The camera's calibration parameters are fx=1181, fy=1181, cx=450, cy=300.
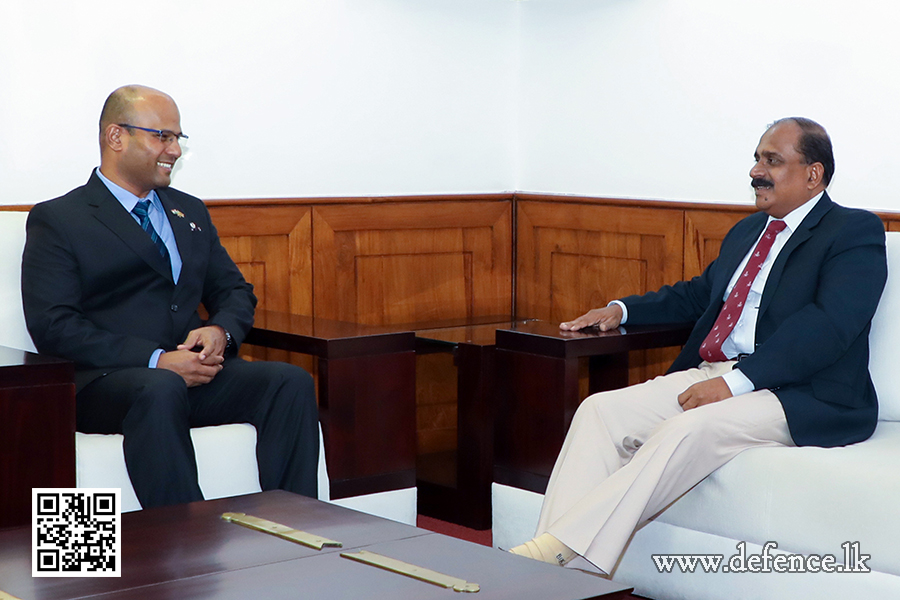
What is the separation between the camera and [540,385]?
3256 millimetres

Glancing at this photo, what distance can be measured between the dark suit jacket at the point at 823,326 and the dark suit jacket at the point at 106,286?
1.45 meters

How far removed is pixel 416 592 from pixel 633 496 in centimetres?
98

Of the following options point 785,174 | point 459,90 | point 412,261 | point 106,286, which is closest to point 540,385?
point 785,174

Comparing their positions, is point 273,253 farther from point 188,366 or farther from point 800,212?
point 800,212

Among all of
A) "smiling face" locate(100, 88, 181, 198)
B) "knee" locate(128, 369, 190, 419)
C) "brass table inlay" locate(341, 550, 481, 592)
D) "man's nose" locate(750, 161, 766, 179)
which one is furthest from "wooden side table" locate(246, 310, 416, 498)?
"brass table inlay" locate(341, 550, 481, 592)

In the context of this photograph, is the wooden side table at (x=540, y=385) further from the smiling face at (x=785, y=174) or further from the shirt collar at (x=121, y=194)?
the shirt collar at (x=121, y=194)

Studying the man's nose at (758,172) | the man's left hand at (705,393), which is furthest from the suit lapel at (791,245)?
the man's left hand at (705,393)

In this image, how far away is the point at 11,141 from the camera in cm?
358

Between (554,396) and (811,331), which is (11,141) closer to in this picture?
(554,396)

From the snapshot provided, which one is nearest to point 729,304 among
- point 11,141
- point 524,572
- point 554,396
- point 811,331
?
point 811,331

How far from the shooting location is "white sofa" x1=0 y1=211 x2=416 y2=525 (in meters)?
2.82

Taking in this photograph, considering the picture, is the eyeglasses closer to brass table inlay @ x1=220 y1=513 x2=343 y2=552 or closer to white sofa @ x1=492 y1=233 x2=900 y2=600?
brass table inlay @ x1=220 y1=513 x2=343 y2=552

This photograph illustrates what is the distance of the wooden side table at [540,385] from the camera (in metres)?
3.19

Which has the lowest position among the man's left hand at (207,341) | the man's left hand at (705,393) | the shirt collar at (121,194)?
the man's left hand at (705,393)
